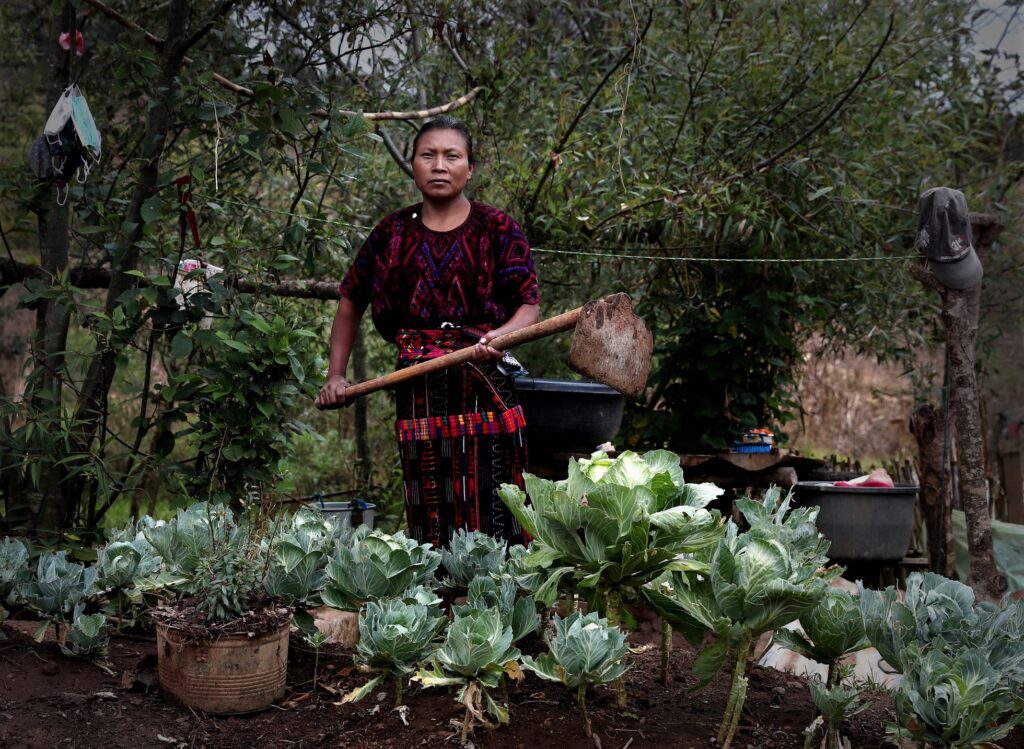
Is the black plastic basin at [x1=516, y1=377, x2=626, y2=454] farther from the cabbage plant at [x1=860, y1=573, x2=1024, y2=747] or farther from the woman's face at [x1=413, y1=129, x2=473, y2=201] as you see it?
the cabbage plant at [x1=860, y1=573, x2=1024, y2=747]

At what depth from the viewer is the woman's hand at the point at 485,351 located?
2289 mm

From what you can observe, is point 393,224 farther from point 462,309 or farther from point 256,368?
point 256,368

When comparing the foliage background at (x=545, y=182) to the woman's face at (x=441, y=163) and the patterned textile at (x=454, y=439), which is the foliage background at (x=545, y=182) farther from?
the patterned textile at (x=454, y=439)

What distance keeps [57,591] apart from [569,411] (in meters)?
2.03

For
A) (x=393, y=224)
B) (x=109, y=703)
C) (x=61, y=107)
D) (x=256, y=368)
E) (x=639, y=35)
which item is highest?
(x=639, y=35)

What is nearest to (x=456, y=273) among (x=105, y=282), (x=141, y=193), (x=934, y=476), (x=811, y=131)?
(x=141, y=193)

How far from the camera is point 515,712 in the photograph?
5.60ft

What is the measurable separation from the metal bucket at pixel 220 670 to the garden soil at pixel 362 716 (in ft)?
0.10

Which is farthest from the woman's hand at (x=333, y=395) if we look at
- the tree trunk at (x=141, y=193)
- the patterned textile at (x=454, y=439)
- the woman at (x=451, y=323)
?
the tree trunk at (x=141, y=193)

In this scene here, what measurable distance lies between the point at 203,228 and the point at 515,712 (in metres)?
2.88

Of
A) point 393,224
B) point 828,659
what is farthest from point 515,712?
point 393,224

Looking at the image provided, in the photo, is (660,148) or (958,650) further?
(660,148)

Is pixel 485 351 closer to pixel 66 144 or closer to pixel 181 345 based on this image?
pixel 181 345

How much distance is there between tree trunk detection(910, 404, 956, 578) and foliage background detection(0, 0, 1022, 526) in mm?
646
